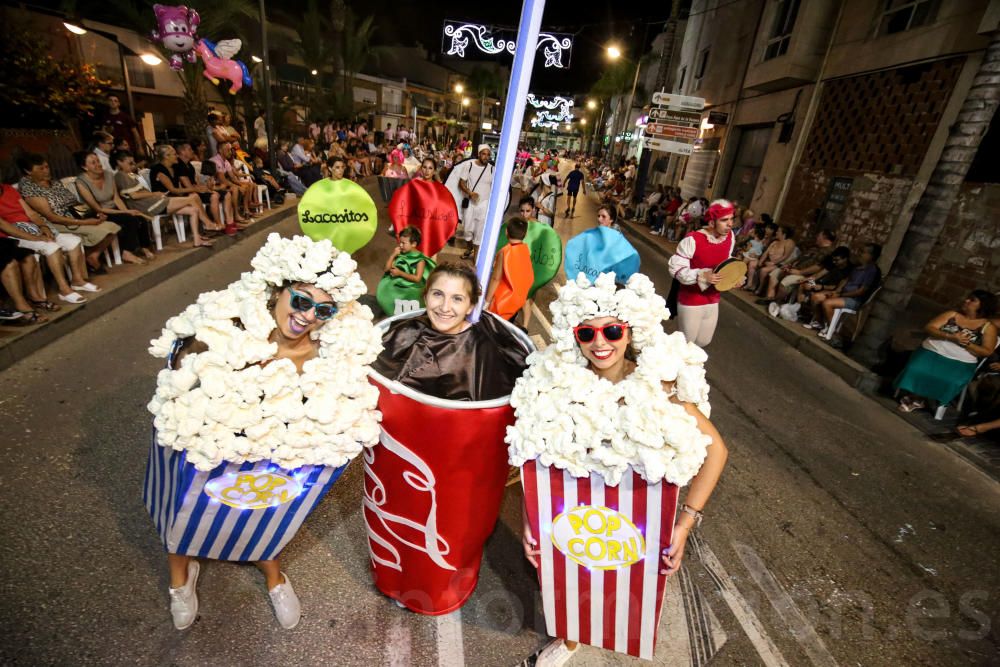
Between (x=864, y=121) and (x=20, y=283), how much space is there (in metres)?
14.7

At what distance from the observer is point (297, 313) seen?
6.67 ft

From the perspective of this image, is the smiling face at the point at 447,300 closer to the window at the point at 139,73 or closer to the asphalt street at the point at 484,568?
the asphalt street at the point at 484,568

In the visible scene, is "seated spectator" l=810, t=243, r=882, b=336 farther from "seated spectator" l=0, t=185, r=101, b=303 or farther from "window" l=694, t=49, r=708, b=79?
"window" l=694, t=49, r=708, b=79

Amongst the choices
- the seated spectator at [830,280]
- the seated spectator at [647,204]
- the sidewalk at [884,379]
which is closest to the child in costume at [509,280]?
the sidewalk at [884,379]

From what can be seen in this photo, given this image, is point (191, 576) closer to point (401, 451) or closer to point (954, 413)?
point (401, 451)

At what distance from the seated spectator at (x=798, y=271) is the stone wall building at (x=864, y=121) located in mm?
1915

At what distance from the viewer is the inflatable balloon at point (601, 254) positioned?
4.91 meters

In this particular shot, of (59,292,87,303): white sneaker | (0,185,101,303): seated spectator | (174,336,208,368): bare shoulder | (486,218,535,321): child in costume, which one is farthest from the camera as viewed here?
(59,292,87,303): white sneaker

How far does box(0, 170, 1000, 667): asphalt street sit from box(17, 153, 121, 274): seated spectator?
1.69 m

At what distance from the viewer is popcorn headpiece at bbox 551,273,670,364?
1979mm

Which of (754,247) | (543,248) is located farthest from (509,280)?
(754,247)

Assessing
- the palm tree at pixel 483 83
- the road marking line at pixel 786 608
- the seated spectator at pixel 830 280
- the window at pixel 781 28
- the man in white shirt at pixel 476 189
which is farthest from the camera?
the palm tree at pixel 483 83

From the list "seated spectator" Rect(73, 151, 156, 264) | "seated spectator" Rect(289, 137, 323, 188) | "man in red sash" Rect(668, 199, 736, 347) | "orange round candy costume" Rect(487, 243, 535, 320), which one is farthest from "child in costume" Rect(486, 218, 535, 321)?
"seated spectator" Rect(289, 137, 323, 188)

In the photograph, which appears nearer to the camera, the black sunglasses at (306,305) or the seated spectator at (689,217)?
the black sunglasses at (306,305)
